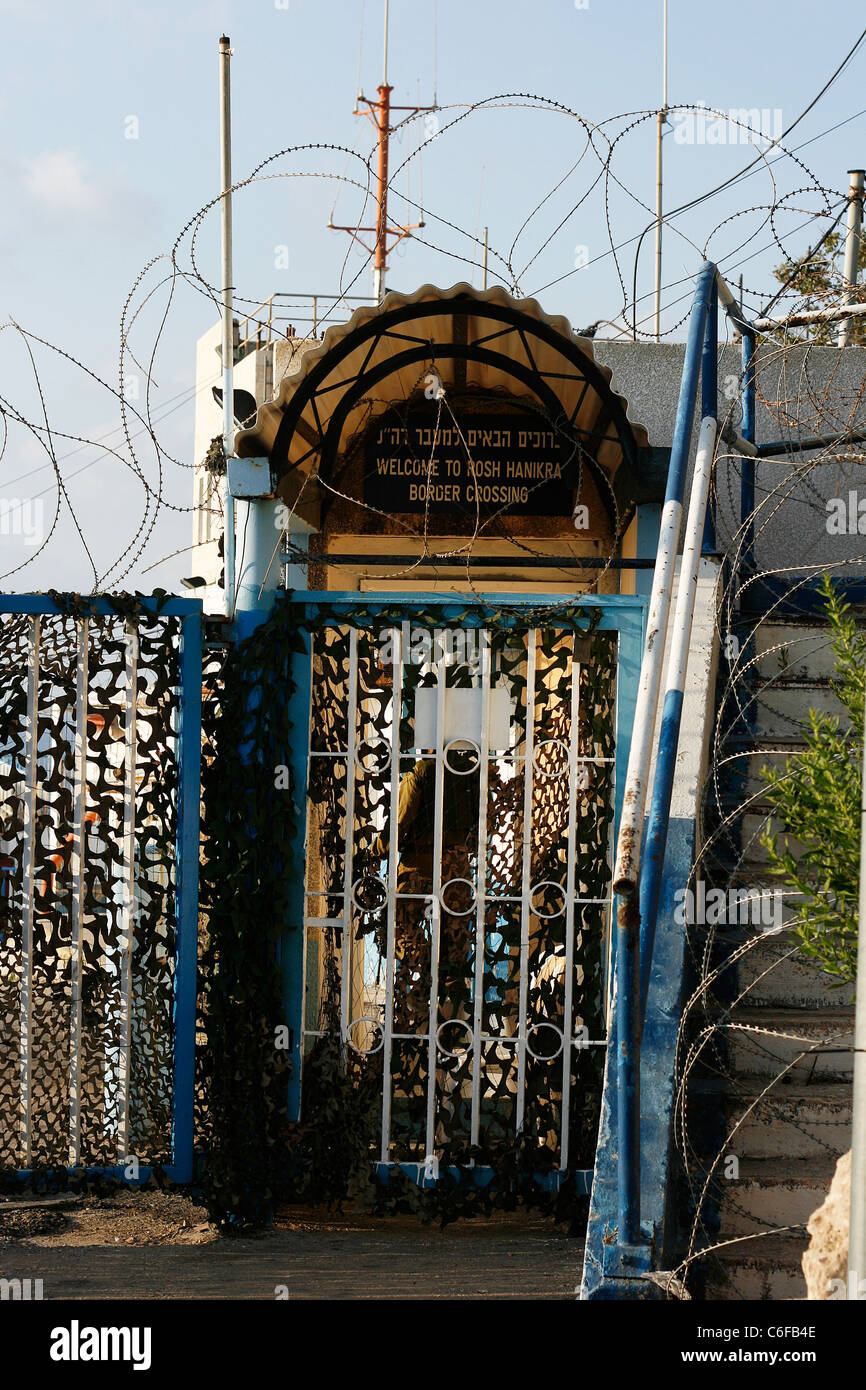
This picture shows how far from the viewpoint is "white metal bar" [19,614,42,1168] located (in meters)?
4.96

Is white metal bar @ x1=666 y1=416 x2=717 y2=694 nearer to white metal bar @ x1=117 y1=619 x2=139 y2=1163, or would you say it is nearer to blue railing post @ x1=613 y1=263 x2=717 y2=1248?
blue railing post @ x1=613 y1=263 x2=717 y2=1248

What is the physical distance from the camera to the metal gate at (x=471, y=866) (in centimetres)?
493

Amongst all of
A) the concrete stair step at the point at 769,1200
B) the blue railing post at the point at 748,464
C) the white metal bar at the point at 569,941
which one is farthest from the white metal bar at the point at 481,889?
the blue railing post at the point at 748,464

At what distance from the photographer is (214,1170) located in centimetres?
480

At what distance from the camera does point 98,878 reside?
5.04m

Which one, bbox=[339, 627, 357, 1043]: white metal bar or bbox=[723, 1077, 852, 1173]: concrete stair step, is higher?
bbox=[339, 627, 357, 1043]: white metal bar

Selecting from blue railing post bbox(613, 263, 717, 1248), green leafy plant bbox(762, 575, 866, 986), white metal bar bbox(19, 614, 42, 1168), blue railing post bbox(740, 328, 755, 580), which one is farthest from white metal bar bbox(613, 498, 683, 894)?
blue railing post bbox(740, 328, 755, 580)

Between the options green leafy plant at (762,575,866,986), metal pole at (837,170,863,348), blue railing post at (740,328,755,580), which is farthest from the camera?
metal pole at (837,170,863,348)

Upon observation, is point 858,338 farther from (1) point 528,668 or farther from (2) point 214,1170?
(2) point 214,1170

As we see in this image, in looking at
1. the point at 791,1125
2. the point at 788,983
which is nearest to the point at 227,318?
the point at 788,983

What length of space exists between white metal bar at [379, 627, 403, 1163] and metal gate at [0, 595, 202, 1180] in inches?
28.7

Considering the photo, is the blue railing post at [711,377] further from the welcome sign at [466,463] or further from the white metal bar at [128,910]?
the white metal bar at [128,910]

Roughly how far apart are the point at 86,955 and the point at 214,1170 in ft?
3.06
